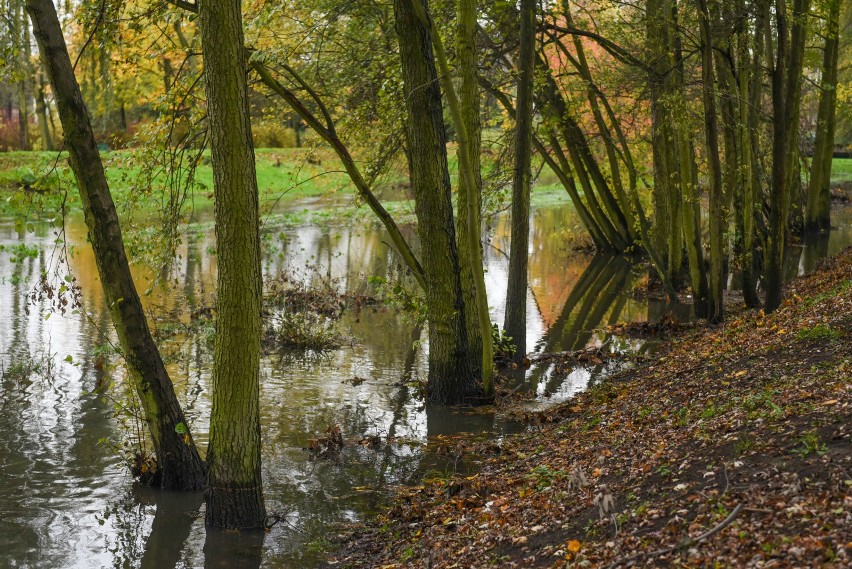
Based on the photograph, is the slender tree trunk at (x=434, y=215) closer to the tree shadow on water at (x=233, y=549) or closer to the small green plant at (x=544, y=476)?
the small green plant at (x=544, y=476)

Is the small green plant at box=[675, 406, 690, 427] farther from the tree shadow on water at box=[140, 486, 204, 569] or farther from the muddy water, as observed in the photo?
the tree shadow on water at box=[140, 486, 204, 569]

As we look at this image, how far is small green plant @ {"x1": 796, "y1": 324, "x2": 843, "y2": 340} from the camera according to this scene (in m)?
8.76

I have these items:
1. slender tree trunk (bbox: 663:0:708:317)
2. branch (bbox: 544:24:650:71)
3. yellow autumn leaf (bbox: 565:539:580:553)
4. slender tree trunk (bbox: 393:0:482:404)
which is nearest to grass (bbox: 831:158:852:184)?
branch (bbox: 544:24:650:71)

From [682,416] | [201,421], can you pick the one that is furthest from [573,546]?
[201,421]

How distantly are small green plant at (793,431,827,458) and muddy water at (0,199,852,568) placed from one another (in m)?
3.54

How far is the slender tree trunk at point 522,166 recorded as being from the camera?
1168 cm

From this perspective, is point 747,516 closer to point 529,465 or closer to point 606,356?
point 529,465

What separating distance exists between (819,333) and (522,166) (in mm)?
4390

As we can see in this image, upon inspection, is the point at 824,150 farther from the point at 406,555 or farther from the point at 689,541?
the point at 689,541

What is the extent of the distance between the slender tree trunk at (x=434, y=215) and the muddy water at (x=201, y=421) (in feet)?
1.97

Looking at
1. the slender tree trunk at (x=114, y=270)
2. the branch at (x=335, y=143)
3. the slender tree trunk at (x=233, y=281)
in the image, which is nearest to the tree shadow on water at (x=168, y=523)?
the slender tree trunk at (x=114, y=270)

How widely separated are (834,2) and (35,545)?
12.5 metres

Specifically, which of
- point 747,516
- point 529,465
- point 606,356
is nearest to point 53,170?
point 529,465

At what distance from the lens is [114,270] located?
24.9 ft
